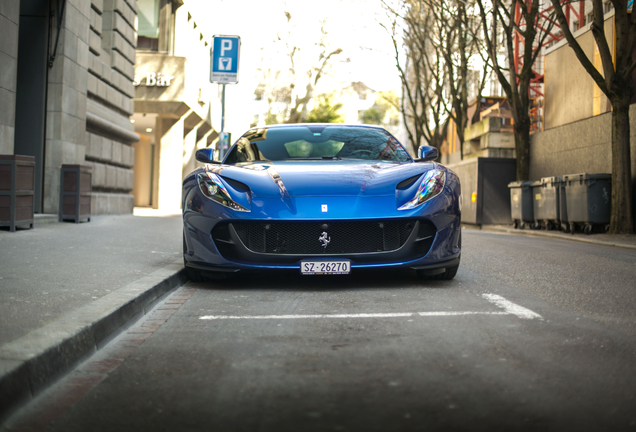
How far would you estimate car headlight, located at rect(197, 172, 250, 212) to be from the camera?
5109 mm

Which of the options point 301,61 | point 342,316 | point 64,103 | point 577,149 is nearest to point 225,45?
point 64,103

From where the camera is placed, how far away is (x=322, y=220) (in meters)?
4.94

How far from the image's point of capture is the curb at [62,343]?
2535 mm

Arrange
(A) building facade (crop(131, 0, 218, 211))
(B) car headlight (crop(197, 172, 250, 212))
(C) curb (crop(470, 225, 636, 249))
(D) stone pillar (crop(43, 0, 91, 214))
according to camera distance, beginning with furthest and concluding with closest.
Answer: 1. (A) building facade (crop(131, 0, 218, 211))
2. (D) stone pillar (crop(43, 0, 91, 214))
3. (C) curb (crop(470, 225, 636, 249))
4. (B) car headlight (crop(197, 172, 250, 212))

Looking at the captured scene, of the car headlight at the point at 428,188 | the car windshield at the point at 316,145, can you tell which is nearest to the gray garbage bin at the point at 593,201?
the car windshield at the point at 316,145

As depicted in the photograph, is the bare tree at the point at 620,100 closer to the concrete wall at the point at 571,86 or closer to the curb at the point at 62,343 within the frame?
the concrete wall at the point at 571,86

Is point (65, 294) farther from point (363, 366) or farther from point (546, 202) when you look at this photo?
point (546, 202)

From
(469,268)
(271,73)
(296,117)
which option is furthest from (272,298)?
(271,73)

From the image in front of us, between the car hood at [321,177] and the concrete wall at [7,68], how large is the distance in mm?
6240

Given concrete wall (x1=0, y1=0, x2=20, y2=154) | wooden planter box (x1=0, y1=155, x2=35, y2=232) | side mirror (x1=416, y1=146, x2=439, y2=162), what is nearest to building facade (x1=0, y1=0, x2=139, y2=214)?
concrete wall (x1=0, y1=0, x2=20, y2=154)

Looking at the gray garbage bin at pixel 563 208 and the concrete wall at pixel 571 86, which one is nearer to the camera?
the gray garbage bin at pixel 563 208

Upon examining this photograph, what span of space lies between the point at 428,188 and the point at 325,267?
1067 mm

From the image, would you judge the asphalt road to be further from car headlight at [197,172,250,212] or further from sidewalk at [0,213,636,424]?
car headlight at [197,172,250,212]

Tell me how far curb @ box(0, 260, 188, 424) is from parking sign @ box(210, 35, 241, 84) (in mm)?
7675
